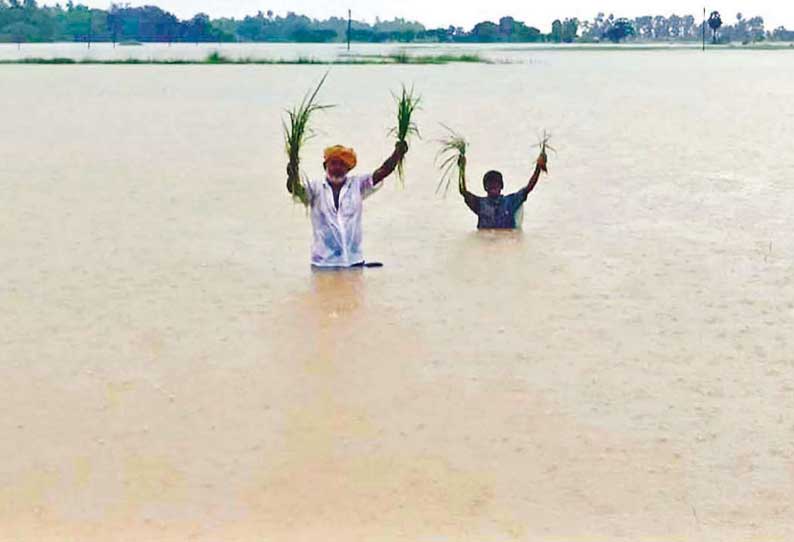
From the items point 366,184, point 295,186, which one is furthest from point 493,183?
point 295,186

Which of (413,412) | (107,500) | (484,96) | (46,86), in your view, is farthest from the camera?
(46,86)

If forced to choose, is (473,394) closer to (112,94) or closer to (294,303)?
(294,303)

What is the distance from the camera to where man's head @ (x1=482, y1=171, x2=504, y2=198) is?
8758mm

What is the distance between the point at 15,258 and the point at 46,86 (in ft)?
100

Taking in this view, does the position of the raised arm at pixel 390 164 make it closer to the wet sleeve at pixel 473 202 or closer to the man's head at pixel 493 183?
the man's head at pixel 493 183

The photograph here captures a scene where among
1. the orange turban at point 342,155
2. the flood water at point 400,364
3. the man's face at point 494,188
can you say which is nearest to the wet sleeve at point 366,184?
the orange turban at point 342,155

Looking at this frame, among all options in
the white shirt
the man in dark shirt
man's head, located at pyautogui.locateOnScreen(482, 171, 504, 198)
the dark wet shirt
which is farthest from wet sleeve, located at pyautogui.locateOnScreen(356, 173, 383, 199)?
the dark wet shirt

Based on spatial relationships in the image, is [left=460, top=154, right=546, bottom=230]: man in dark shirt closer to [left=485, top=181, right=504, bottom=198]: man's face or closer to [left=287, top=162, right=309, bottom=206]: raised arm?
[left=485, top=181, right=504, bottom=198]: man's face

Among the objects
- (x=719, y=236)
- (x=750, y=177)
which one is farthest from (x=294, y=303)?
(x=750, y=177)

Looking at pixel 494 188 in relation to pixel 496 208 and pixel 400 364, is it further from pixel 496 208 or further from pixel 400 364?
pixel 400 364

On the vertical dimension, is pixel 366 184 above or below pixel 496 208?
above

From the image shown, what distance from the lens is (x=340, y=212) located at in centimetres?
749

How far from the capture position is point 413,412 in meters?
5.32

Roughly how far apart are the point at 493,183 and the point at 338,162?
178cm
